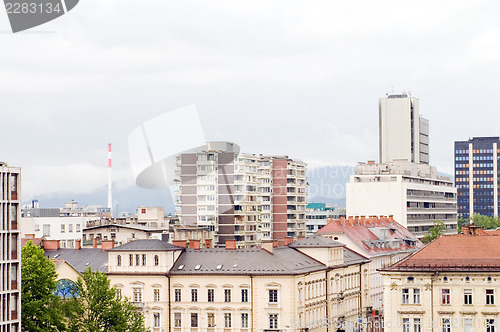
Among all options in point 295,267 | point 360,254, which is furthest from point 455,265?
point 360,254

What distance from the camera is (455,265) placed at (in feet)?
331

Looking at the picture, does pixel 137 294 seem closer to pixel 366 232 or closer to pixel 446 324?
pixel 446 324

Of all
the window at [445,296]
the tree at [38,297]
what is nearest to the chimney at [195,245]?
the tree at [38,297]

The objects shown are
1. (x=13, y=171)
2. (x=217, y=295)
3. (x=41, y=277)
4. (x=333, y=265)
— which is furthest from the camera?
(x=333, y=265)

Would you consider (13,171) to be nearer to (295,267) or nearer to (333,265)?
(295,267)

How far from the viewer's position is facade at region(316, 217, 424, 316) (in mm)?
159125

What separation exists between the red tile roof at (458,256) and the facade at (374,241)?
1898 inches

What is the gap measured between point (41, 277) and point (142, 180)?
89.3 metres

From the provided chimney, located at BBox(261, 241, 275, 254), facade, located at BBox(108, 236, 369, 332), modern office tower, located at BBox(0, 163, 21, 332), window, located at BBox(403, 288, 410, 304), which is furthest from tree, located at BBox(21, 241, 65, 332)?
window, located at BBox(403, 288, 410, 304)

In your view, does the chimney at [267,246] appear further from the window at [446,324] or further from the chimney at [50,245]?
the chimney at [50,245]

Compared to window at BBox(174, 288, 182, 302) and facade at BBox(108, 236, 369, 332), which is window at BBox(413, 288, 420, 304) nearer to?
facade at BBox(108, 236, 369, 332)

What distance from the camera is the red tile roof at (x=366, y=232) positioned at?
16250 centimetres

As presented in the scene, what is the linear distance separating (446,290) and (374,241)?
67.3 m

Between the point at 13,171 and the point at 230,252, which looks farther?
the point at 230,252
